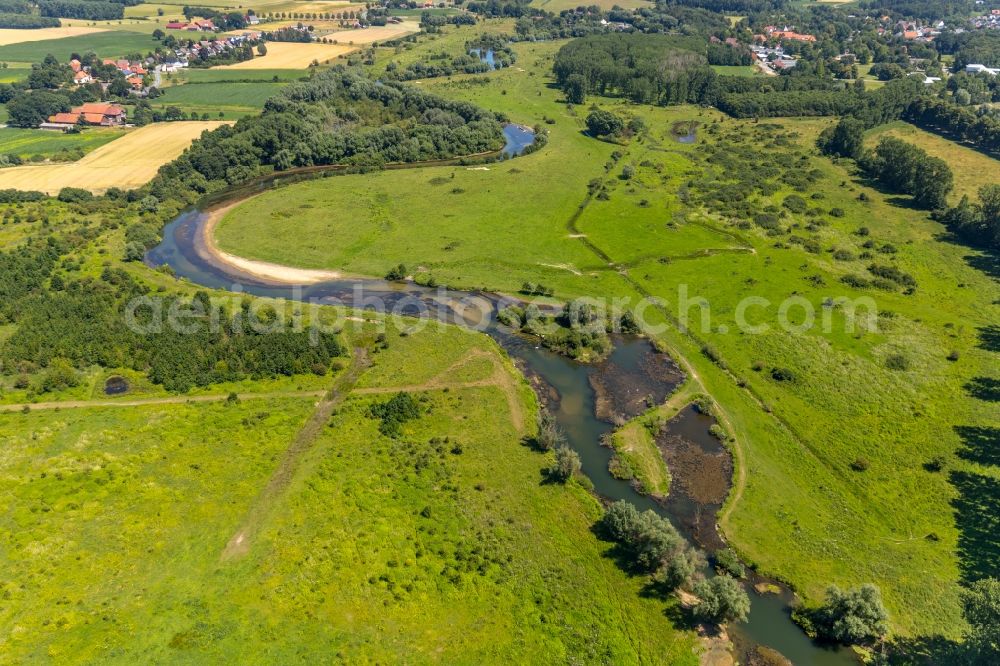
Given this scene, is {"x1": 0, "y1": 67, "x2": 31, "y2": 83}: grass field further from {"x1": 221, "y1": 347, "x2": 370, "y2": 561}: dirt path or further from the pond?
{"x1": 221, "y1": 347, "x2": 370, "y2": 561}: dirt path

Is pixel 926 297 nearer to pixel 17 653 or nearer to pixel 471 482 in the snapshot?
pixel 471 482

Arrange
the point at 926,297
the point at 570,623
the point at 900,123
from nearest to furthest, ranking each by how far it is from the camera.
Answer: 1. the point at 570,623
2. the point at 926,297
3. the point at 900,123

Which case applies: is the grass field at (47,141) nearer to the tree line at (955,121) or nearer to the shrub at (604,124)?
the shrub at (604,124)

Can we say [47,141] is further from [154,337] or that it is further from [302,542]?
→ [302,542]

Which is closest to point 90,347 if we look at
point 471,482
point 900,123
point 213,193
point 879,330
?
point 471,482

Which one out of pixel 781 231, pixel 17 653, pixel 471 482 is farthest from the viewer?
pixel 781 231

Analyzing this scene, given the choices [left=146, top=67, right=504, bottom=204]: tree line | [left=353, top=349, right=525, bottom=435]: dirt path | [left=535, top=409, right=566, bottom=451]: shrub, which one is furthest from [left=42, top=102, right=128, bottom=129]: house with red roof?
[left=535, top=409, right=566, bottom=451]: shrub

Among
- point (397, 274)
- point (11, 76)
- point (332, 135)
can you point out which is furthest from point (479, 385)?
point (11, 76)

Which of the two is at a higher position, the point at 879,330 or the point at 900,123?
the point at 900,123
